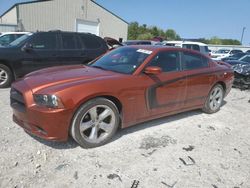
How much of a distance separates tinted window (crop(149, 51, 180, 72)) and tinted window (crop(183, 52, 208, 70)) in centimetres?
22

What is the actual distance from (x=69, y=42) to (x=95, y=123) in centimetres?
476

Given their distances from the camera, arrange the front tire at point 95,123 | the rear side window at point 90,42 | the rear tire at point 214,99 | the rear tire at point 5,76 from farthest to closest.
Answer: the rear side window at point 90,42, the rear tire at point 5,76, the rear tire at point 214,99, the front tire at point 95,123

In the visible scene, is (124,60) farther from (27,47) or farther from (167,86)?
(27,47)

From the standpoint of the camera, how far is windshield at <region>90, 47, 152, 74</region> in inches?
168

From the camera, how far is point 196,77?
5.07 m

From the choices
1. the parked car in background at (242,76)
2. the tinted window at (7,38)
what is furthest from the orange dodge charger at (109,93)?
the tinted window at (7,38)

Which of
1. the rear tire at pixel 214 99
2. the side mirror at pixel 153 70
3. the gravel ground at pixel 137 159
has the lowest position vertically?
the gravel ground at pixel 137 159

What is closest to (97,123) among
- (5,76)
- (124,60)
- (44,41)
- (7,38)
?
(124,60)

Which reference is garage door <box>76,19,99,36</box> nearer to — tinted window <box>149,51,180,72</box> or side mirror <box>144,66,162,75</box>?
tinted window <box>149,51,180,72</box>

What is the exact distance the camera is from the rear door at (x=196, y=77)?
195 inches

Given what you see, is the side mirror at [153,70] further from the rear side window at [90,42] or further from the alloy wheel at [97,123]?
the rear side window at [90,42]

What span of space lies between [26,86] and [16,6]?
23492 mm

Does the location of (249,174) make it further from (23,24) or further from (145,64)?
(23,24)

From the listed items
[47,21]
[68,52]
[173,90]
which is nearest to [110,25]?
[47,21]
